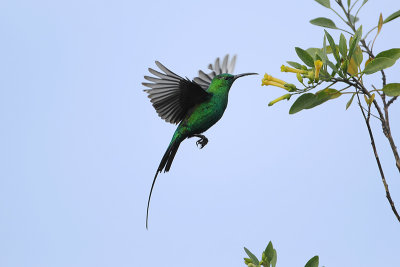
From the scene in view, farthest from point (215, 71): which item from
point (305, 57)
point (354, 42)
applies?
point (354, 42)

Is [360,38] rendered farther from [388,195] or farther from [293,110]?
[388,195]

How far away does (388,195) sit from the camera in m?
2.26

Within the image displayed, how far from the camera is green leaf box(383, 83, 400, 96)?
2.76 meters

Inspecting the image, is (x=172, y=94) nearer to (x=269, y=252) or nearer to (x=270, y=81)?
Result: (x=270, y=81)

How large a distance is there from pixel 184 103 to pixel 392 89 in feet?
8.67

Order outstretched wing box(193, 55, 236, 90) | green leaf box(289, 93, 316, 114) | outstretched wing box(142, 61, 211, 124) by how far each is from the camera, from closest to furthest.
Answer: green leaf box(289, 93, 316, 114) → outstretched wing box(142, 61, 211, 124) → outstretched wing box(193, 55, 236, 90)

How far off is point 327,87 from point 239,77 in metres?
2.35

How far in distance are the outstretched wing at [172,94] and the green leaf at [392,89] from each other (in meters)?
2.25

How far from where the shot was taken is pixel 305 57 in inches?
117

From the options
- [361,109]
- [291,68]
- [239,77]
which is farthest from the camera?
[239,77]

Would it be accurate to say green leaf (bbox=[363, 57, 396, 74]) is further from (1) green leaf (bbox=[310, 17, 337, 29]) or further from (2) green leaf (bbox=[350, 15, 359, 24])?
(1) green leaf (bbox=[310, 17, 337, 29])

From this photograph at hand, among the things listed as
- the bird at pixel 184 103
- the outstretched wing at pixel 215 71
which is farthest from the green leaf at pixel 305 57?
the outstretched wing at pixel 215 71

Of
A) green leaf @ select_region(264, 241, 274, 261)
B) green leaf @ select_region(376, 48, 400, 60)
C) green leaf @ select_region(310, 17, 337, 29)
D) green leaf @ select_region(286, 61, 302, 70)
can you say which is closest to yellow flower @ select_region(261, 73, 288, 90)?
green leaf @ select_region(286, 61, 302, 70)

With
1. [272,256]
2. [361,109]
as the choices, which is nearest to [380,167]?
[361,109]
